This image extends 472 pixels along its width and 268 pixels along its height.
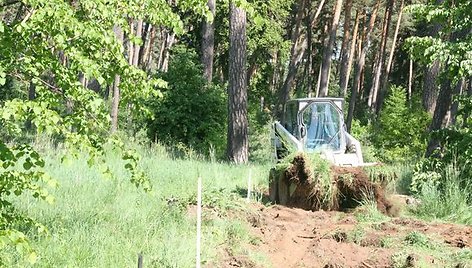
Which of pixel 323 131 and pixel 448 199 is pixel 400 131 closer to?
pixel 323 131

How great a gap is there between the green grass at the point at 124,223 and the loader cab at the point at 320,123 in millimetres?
2499

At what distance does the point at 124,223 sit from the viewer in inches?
265

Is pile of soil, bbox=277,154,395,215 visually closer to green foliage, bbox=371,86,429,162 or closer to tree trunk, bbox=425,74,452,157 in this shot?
tree trunk, bbox=425,74,452,157

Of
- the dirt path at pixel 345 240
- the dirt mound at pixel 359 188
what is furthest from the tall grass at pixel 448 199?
the dirt path at pixel 345 240

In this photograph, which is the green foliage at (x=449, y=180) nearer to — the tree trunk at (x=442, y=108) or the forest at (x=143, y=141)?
the forest at (x=143, y=141)

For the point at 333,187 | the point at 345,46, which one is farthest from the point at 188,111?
the point at 345,46

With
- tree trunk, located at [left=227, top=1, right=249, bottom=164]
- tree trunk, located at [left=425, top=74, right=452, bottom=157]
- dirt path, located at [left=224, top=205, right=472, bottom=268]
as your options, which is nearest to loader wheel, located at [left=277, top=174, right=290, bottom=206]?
dirt path, located at [left=224, top=205, right=472, bottom=268]

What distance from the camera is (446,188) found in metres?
10.1

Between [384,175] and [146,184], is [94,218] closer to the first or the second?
[146,184]

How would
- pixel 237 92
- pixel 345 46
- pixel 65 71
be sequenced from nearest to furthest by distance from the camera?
pixel 65 71
pixel 237 92
pixel 345 46

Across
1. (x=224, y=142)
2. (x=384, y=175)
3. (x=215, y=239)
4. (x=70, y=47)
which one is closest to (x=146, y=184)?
(x=70, y=47)

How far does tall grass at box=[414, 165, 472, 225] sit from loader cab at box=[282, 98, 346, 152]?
2.49 meters

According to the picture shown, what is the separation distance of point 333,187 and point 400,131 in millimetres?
15713

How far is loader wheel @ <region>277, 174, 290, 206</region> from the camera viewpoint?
34.2 feet
